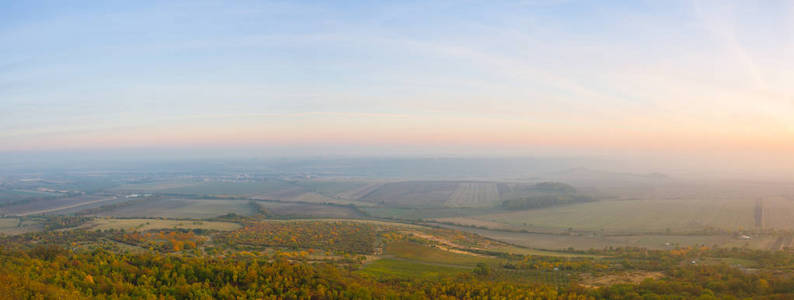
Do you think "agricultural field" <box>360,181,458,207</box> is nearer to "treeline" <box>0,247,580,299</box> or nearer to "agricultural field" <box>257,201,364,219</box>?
"agricultural field" <box>257,201,364,219</box>

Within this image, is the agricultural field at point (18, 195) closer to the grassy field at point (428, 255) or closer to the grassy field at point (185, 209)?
the grassy field at point (185, 209)

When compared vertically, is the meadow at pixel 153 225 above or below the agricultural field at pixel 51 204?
above

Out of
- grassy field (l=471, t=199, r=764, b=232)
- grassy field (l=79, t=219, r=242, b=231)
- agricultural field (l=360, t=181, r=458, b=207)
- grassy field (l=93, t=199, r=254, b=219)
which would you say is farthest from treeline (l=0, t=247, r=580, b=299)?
agricultural field (l=360, t=181, r=458, b=207)

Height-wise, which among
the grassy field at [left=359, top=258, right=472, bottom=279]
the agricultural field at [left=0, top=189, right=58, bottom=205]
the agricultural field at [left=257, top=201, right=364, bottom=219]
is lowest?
the agricultural field at [left=0, top=189, right=58, bottom=205]

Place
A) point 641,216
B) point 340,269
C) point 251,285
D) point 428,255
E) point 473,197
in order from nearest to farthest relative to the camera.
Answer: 1. point 251,285
2. point 340,269
3. point 428,255
4. point 641,216
5. point 473,197

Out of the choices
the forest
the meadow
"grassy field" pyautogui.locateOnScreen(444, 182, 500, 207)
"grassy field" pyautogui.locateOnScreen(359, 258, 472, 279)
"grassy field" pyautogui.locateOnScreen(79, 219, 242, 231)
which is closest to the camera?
the forest

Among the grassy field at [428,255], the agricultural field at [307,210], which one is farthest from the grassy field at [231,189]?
the grassy field at [428,255]

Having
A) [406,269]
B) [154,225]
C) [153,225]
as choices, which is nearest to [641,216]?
[406,269]

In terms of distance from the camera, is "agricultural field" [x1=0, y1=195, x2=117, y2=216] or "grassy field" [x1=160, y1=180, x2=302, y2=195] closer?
"agricultural field" [x1=0, y1=195, x2=117, y2=216]

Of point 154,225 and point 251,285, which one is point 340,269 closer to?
point 251,285
